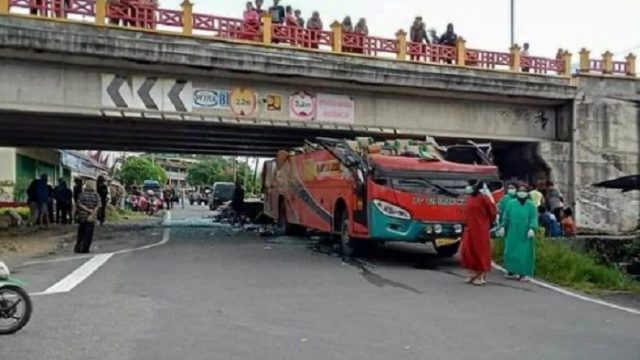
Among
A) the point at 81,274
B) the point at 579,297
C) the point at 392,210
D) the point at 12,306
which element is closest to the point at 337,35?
the point at 392,210

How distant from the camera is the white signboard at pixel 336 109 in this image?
21.6 meters

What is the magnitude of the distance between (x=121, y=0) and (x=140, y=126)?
5.19 m

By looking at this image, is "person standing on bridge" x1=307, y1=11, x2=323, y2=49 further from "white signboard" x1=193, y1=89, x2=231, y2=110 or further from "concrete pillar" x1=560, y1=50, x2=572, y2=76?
"concrete pillar" x1=560, y1=50, x2=572, y2=76

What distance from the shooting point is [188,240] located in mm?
20391

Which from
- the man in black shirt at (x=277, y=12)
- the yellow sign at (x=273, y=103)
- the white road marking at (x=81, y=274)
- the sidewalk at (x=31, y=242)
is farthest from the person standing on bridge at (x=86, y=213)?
the man in black shirt at (x=277, y=12)

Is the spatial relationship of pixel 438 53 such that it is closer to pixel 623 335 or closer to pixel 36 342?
pixel 623 335

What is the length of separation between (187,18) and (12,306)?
43.6 feet

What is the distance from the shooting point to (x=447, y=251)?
1623 cm

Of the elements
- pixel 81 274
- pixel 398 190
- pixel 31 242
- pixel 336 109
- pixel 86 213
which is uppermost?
pixel 336 109

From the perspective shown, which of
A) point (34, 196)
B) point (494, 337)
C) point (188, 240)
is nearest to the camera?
point (494, 337)

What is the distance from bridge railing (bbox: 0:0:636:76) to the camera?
60.9ft

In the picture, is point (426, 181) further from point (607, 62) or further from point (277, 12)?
point (607, 62)

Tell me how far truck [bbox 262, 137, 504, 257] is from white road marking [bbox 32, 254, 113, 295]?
16.5ft

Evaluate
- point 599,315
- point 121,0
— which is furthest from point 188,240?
point 599,315
